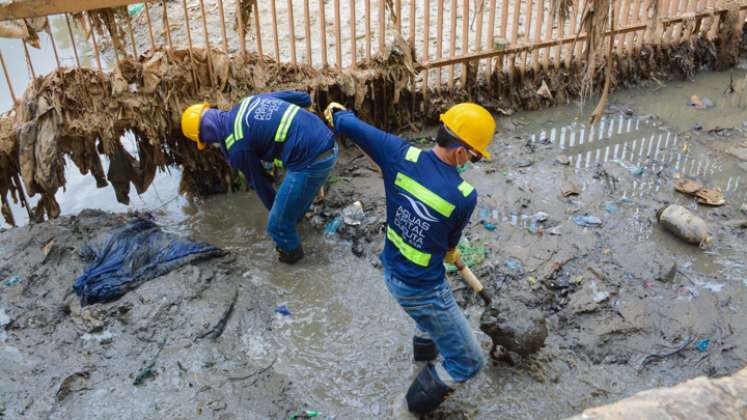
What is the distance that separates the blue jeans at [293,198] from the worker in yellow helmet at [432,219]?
1.16 m

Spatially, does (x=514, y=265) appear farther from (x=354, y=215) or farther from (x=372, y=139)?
(x=372, y=139)

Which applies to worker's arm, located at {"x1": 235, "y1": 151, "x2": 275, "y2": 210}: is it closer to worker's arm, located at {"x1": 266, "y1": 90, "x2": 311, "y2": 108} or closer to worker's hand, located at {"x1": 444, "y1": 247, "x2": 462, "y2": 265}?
worker's arm, located at {"x1": 266, "y1": 90, "x2": 311, "y2": 108}

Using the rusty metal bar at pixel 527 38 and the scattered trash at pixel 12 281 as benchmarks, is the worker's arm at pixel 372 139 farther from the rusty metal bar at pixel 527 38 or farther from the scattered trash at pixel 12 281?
the rusty metal bar at pixel 527 38

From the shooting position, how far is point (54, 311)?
13.8ft

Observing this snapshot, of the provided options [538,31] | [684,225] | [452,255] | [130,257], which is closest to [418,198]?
[452,255]

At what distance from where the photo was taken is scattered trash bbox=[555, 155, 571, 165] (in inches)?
232

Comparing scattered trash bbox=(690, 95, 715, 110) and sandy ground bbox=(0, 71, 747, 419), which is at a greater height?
scattered trash bbox=(690, 95, 715, 110)

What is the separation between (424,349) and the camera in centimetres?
373

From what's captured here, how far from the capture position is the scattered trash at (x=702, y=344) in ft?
12.4

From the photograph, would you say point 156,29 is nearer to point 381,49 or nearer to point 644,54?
point 381,49

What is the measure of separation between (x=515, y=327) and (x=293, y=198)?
77.4 inches

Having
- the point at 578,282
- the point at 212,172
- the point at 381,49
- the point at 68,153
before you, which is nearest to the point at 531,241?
the point at 578,282

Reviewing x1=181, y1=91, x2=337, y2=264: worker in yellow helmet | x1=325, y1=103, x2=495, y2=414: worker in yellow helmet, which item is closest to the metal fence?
x1=181, y1=91, x2=337, y2=264: worker in yellow helmet

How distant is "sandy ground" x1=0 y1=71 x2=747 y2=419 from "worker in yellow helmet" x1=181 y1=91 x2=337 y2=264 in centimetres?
60
